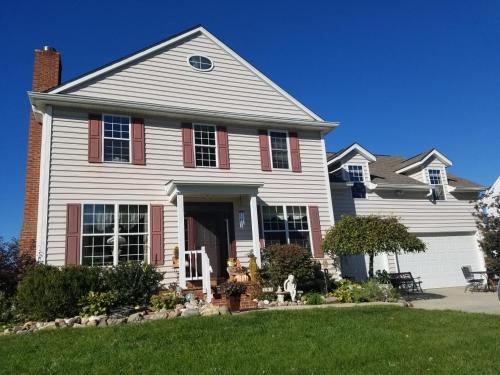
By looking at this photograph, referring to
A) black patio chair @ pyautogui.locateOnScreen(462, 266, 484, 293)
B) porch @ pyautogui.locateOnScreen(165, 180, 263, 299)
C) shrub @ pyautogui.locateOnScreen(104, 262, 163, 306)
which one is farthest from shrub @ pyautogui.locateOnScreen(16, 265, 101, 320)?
black patio chair @ pyautogui.locateOnScreen(462, 266, 484, 293)

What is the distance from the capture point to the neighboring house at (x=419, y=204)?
55.3 ft

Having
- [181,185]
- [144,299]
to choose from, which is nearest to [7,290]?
[144,299]

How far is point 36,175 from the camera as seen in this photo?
1222 cm

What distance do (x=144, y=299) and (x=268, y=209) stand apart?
505cm

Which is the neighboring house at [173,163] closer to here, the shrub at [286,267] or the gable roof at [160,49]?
the gable roof at [160,49]

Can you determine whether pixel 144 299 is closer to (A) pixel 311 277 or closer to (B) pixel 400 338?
(A) pixel 311 277

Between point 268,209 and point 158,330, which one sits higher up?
point 268,209

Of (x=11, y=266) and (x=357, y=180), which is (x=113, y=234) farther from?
(x=357, y=180)

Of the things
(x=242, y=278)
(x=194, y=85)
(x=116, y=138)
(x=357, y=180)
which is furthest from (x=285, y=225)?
(x=116, y=138)

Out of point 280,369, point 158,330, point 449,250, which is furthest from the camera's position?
point 449,250

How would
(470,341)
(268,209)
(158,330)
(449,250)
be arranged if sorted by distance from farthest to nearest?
1. (449,250)
2. (268,209)
3. (158,330)
4. (470,341)

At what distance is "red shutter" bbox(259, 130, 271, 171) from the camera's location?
1406cm

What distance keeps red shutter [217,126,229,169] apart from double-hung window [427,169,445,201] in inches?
397

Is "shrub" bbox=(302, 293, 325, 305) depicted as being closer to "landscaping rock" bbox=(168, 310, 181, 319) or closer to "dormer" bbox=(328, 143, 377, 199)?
"landscaping rock" bbox=(168, 310, 181, 319)
